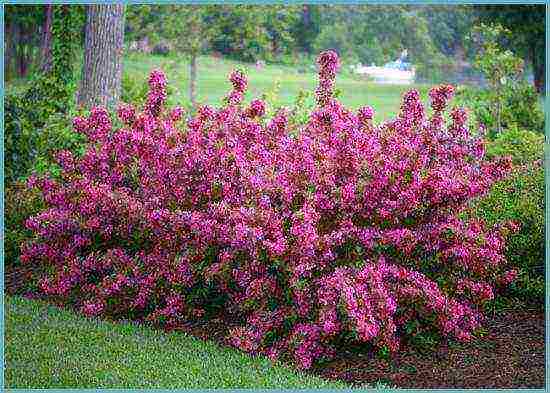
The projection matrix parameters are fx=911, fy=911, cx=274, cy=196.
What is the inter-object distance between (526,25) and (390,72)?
21.3 metres

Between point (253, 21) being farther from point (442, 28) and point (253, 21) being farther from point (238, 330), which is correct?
point (442, 28)

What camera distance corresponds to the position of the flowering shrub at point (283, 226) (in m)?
6.08

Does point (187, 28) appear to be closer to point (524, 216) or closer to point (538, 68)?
point (538, 68)

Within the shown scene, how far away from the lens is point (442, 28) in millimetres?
51812

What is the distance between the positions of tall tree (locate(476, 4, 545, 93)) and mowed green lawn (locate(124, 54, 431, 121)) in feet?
13.8

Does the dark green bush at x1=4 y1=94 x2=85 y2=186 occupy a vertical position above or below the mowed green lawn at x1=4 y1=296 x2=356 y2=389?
above

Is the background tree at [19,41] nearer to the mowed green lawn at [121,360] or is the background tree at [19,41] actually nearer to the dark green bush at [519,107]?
the dark green bush at [519,107]

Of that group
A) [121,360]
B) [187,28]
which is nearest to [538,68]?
[187,28]

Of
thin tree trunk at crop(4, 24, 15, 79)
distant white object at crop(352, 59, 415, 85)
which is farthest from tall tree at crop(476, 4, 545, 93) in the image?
thin tree trunk at crop(4, 24, 15, 79)

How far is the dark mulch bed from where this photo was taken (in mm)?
5633

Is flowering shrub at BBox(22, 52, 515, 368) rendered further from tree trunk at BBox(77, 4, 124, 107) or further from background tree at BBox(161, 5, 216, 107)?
background tree at BBox(161, 5, 216, 107)

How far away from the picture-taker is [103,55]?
13109 millimetres

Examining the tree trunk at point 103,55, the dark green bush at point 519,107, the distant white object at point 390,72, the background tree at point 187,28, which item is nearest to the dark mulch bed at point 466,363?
the tree trunk at point 103,55

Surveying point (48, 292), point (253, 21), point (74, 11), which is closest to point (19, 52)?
point (253, 21)
